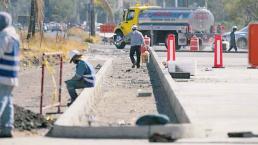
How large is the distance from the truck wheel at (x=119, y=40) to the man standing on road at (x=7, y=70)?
4413 centimetres

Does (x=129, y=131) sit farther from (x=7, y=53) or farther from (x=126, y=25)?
(x=126, y=25)

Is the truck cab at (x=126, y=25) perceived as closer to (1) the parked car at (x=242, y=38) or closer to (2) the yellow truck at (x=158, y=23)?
(2) the yellow truck at (x=158, y=23)

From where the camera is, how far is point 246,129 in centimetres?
1340

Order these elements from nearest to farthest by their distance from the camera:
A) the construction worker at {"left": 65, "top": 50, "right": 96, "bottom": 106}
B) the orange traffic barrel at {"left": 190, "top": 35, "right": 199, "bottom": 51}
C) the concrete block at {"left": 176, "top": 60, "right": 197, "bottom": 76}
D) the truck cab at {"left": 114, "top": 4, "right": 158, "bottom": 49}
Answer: the construction worker at {"left": 65, "top": 50, "right": 96, "bottom": 106}, the concrete block at {"left": 176, "top": 60, "right": 197, "bottom": 76}, the orange traffic barrel at {"left": 190, "top": 35, "right": 199, "bottom": 51}, the truck cab at {"left": 114, "top": 4, "right": 158, "bottom": 49}

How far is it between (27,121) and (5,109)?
62.4 inches

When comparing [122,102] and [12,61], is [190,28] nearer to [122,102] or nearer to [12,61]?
[122,102]

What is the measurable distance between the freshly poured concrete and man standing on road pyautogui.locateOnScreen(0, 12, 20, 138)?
2.77 m

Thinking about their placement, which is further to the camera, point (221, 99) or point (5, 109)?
point (221, 99)

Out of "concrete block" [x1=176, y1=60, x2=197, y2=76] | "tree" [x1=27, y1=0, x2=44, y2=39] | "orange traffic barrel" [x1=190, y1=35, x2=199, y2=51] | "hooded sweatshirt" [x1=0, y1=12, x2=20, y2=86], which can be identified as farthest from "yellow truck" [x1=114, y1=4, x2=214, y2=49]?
"hooded sweatshirt" [x1=0, y1=12, x2=20, y2=86]

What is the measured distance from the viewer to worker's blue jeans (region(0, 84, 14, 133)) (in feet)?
41.8

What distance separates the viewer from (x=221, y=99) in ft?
61.6

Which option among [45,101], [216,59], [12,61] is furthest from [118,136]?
[216,59]

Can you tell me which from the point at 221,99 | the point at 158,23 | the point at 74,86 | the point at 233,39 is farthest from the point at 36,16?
the point at 221,99

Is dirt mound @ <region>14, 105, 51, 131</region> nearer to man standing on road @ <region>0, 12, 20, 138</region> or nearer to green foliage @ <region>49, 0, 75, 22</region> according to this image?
man standing on road @ <region>0, 12, 20, 138</region>
